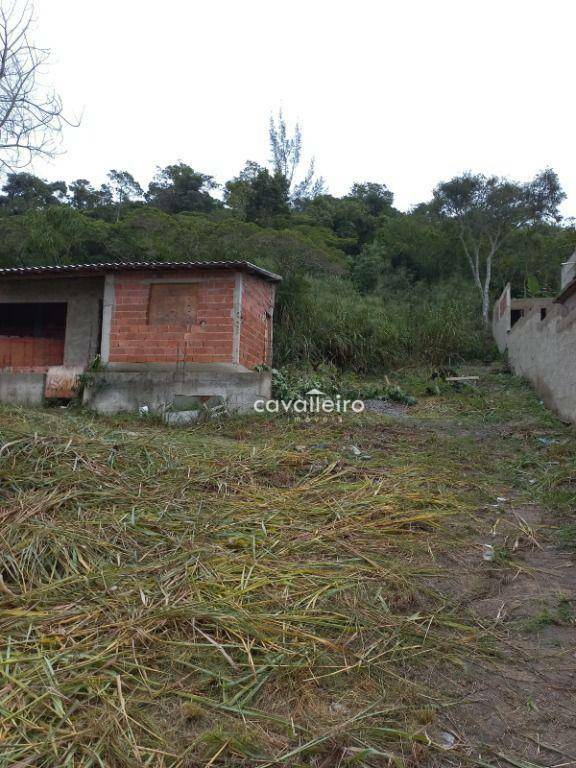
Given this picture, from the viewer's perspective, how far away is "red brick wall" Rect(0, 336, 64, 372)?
11617 mm

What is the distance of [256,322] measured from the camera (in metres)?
11.5

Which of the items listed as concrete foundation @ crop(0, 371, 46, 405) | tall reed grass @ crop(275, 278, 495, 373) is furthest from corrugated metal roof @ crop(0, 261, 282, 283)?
tall reed grass @ crop(275, 278, 495, 373)

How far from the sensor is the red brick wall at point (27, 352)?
11617mm

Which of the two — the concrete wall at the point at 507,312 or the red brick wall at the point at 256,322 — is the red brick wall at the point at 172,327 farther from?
the concrete wall at the point at 507,312

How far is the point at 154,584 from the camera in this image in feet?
12.0

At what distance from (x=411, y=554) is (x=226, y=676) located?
5.99 ft

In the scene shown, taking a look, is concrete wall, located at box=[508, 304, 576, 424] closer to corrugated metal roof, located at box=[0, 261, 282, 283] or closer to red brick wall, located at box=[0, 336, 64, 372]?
corrugated metal roof, located at box=[0, 261, 282, 283]

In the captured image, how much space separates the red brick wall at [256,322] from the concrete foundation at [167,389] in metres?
0.91

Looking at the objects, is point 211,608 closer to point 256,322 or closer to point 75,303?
point 256,322

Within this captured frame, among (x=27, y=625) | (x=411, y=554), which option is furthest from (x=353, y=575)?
(x=27, y=625)

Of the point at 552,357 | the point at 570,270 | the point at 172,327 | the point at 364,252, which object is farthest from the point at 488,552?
the point at 364,252

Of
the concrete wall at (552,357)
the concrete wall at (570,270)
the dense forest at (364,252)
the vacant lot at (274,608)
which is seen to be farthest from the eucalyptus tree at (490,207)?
the vacant lot at (274,608)

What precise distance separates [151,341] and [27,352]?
2424 millimetres

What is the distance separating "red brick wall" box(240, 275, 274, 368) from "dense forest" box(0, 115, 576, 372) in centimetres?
164
